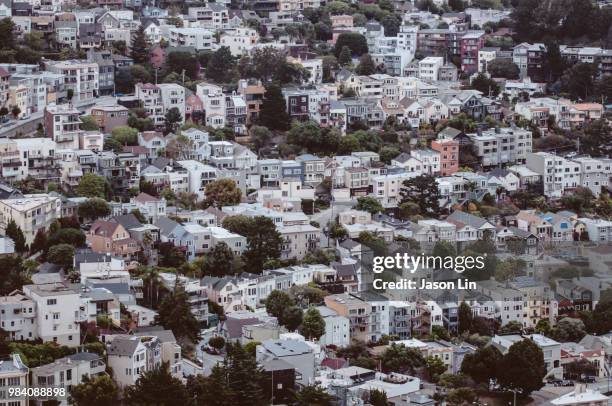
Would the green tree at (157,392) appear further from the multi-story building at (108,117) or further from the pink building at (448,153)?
the pink building at (448,153)

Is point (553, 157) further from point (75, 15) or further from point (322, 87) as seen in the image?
point (75, 15)

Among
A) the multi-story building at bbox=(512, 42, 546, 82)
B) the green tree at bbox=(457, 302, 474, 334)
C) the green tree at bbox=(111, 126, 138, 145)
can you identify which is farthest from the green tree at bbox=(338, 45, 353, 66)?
the green tree at bbox=(457, 302, 474, 334)

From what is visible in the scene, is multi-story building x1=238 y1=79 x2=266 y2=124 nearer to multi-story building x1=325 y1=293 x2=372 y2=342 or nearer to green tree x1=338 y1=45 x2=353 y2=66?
green tree x1=338 y1=45 x2=353 y2=66

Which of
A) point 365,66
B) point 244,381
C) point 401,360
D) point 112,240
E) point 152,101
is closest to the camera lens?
point 244,381

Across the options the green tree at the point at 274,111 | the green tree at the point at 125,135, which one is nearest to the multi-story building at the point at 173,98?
the green tree at the point at 274,111

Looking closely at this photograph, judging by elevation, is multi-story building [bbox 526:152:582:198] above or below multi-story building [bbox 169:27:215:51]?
below

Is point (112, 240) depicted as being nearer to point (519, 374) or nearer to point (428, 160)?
point (519, 374)

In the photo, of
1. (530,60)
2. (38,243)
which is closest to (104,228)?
(38,243)
